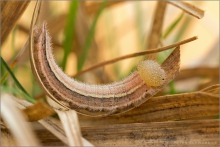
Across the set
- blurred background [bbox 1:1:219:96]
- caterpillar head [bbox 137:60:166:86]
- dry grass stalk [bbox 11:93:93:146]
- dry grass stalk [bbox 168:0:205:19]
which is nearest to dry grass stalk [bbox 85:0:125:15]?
blurred background [bbox 1:1:219:96]

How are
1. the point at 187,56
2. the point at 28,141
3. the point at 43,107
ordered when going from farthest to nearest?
the point at 187,56, the point at 43,107, the point at 28,141

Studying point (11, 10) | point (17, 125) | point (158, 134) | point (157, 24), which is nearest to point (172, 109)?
point (158, 134)

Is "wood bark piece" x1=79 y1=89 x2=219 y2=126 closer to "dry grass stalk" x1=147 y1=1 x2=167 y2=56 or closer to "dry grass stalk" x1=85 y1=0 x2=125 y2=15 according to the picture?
"dry grass stalk" x1=147 y1=1 x2=167 y2=56

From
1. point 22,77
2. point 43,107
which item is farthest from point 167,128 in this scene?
point 22,77

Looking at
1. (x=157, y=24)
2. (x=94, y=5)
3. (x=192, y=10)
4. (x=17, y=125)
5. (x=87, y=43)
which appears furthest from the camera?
(x=94, y=5)

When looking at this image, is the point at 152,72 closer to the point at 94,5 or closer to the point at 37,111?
the point at 37,111

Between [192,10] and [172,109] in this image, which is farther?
[192,10]

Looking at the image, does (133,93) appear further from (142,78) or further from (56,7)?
(56,7)
